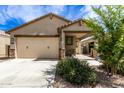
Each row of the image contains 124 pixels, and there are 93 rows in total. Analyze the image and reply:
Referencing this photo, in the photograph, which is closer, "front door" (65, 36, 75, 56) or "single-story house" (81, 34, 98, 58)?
"single-story house" (81, 34, 98, 58)

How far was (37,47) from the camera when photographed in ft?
64.6

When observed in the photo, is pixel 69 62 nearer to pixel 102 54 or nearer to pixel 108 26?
pixel 102 54

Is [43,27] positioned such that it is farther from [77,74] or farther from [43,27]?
[77,74]

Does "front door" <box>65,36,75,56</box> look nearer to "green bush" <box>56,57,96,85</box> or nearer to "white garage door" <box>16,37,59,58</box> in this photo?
"white garage door" <box>16,37,59,58</box>

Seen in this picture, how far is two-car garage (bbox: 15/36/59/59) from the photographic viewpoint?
1958cm

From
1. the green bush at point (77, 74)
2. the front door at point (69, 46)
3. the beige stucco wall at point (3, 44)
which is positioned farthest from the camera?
the beige stucco wall at point (3, 44)

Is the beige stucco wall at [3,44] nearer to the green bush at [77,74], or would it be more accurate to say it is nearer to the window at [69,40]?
the window at [69,40]

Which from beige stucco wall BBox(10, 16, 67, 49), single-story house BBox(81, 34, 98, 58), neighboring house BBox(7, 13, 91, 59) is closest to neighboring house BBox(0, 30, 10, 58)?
neighboring house BBox(7, 13, 91, 59)

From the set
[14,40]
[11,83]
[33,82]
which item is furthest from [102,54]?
[14,40]

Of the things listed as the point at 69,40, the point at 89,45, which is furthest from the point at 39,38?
the point at 89,45

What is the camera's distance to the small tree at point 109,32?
386 inches

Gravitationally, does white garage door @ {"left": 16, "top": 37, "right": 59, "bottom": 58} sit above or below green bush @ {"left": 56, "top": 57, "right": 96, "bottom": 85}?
above

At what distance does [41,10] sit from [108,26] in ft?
34.9

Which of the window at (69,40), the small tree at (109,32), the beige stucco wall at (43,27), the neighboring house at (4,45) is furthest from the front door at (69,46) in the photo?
the small tree at (109,32)
